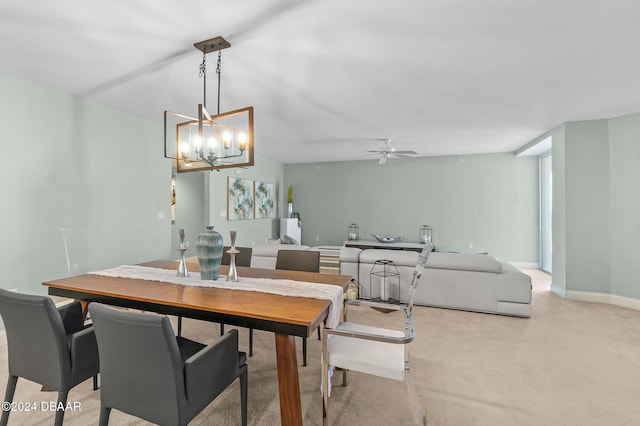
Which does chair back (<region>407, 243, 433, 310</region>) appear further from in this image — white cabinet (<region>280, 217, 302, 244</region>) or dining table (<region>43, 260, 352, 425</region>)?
white cabinet (<region>280, 217, 302, 244</region>)

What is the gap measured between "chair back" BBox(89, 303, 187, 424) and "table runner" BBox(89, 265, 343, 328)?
0.73 metres

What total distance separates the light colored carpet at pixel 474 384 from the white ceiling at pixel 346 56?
2454 millimetres

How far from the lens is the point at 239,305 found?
1.57 m

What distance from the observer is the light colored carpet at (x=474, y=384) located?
5.65ft

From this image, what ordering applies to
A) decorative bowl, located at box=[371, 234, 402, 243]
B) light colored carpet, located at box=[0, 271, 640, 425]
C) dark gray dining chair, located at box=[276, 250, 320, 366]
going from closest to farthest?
1. light colored carpet, located at box=[0, 271, 640, 425]
2. dark gray dining chair, located at box=[276, 250, 320, 366]
3. decorative bowl, located at box=[371, 234, 402, 243]

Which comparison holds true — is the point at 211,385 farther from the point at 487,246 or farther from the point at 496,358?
the point at 487,246

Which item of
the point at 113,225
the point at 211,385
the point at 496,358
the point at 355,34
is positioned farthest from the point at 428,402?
the point at 113,225

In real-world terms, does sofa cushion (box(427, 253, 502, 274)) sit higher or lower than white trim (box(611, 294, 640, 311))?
higher

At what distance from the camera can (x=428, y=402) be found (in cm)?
186

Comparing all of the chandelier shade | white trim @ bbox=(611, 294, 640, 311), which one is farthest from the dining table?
white trim @ bbox=(611, 294, 640, 311)

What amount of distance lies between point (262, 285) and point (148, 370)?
0.87 metres

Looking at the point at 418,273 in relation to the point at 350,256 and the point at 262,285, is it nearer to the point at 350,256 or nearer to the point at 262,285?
the point at 262,285

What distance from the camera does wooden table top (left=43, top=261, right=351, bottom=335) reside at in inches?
56.9

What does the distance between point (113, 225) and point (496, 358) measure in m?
4.31
